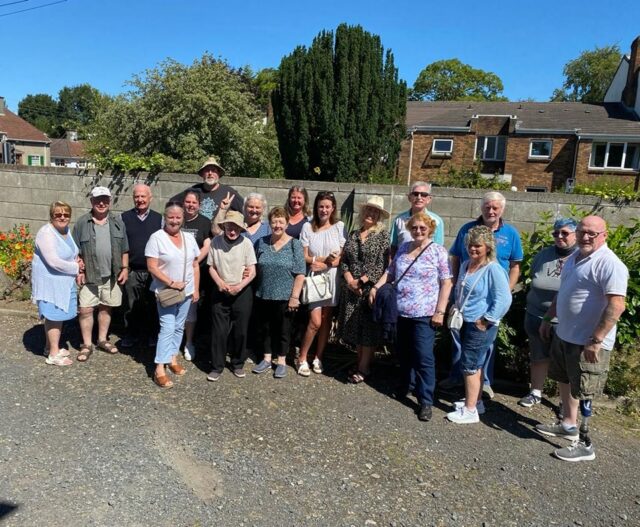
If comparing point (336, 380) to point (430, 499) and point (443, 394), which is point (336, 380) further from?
point (430, 499)

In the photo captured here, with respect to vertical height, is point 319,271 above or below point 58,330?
above

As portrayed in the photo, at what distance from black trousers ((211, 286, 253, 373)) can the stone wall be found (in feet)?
7.28

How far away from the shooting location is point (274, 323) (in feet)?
16.1

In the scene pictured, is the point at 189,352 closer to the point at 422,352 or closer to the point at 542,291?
the point at 422,352

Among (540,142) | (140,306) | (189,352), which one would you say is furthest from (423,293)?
(540,142)

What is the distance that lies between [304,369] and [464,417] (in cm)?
160

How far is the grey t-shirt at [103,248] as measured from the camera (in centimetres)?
491

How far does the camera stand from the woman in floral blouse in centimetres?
411

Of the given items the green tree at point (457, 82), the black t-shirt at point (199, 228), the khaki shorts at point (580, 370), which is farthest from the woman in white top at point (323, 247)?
the green tree at point (457, 82)

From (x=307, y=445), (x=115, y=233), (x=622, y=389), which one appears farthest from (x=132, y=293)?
(x=622, y=389)

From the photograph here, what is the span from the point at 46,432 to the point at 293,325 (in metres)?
2.49

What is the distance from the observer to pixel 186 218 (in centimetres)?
507

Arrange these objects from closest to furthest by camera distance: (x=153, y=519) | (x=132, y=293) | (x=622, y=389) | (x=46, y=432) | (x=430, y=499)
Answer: (x=153, y=519) < (x=430, y=499) < (x=46, y=432) < (x=622, y=389) < (x=132, y=293)

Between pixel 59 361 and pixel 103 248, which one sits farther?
pixel 103 248
